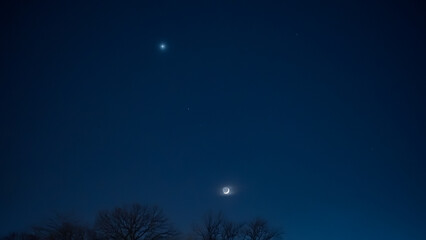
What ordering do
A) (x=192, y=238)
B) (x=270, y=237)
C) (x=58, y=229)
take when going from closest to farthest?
(x=58, y=229) < (x=192, y=238) < (x=270, y=237)

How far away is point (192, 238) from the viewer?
4447 centimetres

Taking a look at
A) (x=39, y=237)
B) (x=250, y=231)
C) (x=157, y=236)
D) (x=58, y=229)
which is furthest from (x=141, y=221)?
(x=250, y=231)

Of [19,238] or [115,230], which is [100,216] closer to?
[115,230]

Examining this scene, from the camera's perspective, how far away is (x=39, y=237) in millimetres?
36062

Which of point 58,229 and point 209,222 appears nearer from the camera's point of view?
point 58,229

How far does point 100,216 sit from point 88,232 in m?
2.41

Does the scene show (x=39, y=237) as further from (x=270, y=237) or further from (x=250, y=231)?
(x=270, y=237)

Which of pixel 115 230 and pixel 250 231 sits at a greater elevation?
pixel 250 231

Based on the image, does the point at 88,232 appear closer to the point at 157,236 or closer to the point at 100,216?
the point at 100,216

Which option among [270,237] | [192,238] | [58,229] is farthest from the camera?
[270,237]

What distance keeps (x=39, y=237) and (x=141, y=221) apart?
13449 mm

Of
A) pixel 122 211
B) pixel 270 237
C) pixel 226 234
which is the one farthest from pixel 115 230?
pixel 270 237

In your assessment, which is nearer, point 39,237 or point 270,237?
point 39,237

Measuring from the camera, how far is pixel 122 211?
3766 centimetres
